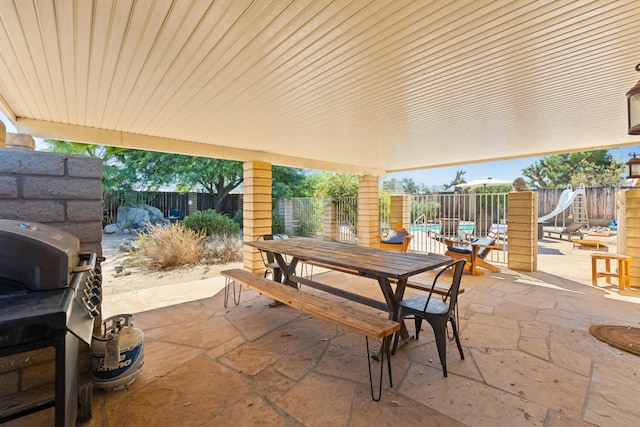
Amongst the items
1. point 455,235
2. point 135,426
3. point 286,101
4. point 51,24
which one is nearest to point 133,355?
point 135,426

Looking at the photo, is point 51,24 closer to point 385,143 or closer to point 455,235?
point 385,143

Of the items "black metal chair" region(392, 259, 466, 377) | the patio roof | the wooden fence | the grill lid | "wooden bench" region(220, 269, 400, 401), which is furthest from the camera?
the wooden fence

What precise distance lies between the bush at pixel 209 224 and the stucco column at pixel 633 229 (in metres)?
8.00

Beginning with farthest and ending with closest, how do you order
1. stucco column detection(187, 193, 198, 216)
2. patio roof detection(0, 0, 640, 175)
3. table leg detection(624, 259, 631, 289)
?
1. stucco column detection(187, 193, 198, 216)
2. table leg detection(624, 259, 631, 289)
3. patio roof detection(0, 0, 640, 175)

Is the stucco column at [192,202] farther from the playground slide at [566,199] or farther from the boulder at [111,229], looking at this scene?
the playground slide at [566,199]

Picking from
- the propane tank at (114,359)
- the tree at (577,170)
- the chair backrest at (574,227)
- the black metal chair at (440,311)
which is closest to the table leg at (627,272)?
the black metal chair at (440,311)

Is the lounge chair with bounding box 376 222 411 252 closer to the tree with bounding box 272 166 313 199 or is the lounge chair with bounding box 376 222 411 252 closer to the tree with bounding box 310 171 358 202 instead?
the tree with bounding box 310 171 358 202

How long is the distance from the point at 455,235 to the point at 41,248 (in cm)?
858

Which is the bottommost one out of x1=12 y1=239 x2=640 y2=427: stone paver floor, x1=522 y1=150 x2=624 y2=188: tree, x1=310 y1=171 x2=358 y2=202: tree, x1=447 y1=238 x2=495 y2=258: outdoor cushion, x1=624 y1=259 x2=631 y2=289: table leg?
x1=12 y1=239 x2=640 y2=427: stone paver floor

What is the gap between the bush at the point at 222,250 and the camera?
6546mm

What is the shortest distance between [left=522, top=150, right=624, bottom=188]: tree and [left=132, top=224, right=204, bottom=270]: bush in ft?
55.5

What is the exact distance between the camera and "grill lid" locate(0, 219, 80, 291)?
1.11 meters

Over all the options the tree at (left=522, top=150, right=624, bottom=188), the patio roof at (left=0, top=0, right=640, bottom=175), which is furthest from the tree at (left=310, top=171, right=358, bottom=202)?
the tree at (left=522, top=150, right=624, bottom=188)

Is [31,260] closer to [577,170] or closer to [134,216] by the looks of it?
[134,216]
